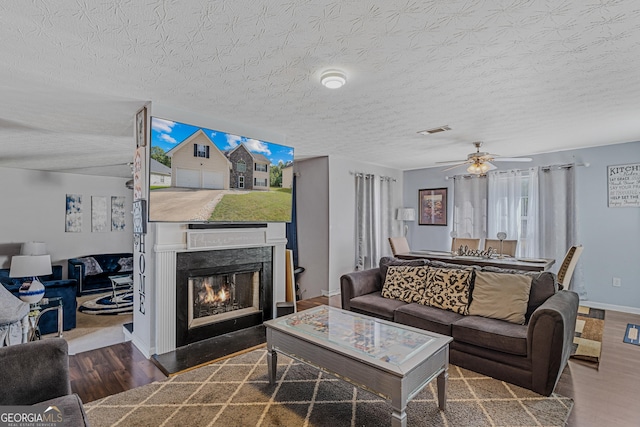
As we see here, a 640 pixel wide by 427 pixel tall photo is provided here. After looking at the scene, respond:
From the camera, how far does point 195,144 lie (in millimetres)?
3047

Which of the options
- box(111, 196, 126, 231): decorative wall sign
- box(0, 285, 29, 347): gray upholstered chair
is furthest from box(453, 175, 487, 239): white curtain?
box(111, 196, 126, 231): decorative wall sign

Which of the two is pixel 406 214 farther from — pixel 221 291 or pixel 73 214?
pixel 73 214

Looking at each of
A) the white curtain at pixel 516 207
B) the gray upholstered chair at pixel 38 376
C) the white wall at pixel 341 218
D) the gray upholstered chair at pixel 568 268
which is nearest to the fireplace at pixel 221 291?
the gray upholstered chair at pixel 38 376

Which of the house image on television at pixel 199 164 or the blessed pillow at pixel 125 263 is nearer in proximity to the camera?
the house image on television at pixel 199 164

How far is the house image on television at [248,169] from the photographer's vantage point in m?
3.35

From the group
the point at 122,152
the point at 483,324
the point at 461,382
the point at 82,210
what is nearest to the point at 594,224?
the point at 483,324

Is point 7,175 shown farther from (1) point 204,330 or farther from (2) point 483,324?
(2) point 483,324

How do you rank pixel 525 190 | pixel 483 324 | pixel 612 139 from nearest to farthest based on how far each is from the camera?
pixel 483 324
pixel 612 139
pixel 525 190

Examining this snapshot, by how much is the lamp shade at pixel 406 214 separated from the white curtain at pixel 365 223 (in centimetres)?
82

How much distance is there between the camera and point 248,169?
3.48m

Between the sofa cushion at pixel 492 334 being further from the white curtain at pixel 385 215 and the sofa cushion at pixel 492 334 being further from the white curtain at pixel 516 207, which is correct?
the white curtain at pixel 385 215

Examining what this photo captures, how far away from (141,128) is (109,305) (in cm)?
342

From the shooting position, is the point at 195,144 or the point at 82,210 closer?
the point at 195,144

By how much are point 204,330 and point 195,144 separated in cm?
189
